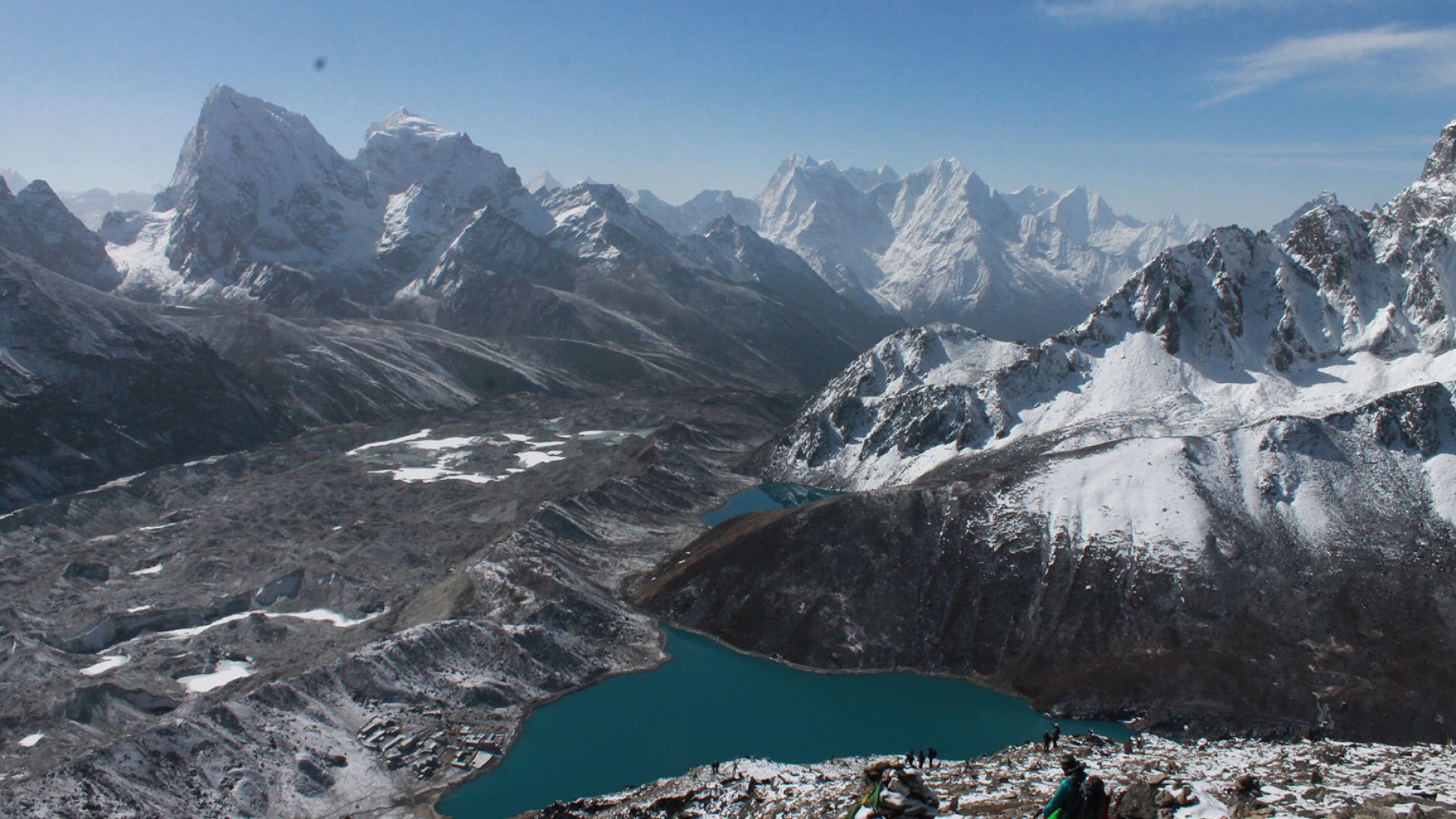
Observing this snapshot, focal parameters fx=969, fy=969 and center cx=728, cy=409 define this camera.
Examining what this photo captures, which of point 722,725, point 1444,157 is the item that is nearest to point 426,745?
point 722,725

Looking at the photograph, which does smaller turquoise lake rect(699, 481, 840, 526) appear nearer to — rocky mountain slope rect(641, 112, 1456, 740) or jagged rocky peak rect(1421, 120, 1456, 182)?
rocky mountain slope rect(641, 112, 1456, 740)

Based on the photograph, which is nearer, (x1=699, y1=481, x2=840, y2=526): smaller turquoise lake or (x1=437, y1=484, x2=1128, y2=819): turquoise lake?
(x1=437, y1=484, x2=1128, y2=819): turquoise lake

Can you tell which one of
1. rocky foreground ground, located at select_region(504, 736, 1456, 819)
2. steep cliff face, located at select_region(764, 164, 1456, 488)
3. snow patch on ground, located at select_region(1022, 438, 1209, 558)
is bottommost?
rocky foreground ground, located at select_region(504, 736, 1456, 819)

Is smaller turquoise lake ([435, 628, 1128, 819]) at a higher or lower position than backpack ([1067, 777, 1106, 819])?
lower

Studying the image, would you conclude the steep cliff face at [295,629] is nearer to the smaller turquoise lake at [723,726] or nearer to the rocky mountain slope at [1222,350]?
the smaller turquoise lake at [723,726]

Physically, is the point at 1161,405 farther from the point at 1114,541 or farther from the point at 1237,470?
the point at 1114,541

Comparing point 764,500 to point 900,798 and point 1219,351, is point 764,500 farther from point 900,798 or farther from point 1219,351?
point 900,798

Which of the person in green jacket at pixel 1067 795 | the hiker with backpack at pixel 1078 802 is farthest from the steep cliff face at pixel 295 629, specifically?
the hiker with backpack at pixel 1078 802

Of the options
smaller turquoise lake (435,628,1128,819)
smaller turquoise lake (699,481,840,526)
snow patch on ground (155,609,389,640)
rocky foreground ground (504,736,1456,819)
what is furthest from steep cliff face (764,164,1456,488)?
rocky foreground ground (504,736,1456,819)
